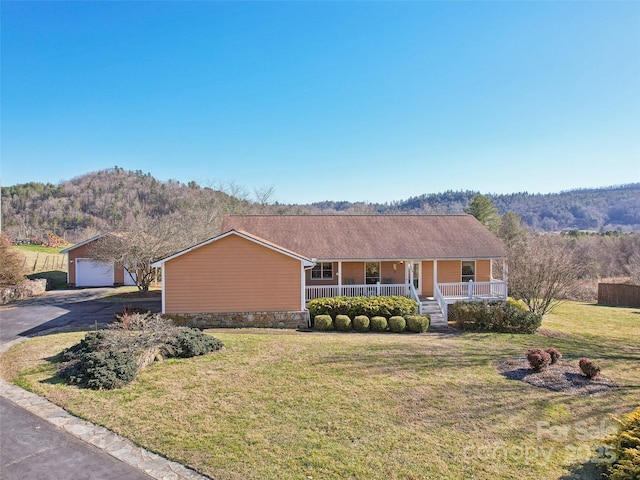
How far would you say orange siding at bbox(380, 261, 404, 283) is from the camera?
68.0 ft

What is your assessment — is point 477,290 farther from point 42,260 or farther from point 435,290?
point 42,260

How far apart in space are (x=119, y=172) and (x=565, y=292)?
91.1 metres

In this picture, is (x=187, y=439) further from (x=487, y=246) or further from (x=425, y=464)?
(x=487, y=246)

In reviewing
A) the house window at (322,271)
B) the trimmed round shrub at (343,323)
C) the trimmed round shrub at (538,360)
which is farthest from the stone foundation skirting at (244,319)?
the trimmed round shrub at (538,360)

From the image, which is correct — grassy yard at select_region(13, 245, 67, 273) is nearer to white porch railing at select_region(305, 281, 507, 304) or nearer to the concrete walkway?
white porch railing at select_region(305, 281, 507, 304)

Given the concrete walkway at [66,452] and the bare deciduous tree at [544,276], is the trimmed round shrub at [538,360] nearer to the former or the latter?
the concrete walkway at [66,452]

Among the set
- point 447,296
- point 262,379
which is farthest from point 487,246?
point 262,379

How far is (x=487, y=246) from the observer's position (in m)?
20.9

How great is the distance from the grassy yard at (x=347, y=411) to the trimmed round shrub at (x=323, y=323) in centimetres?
361

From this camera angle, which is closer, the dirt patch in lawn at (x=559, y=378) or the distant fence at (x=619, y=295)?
the dirt patch in lawn at (x=559, y=378)

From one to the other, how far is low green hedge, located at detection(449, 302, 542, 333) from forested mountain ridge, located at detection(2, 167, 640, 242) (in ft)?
77.0

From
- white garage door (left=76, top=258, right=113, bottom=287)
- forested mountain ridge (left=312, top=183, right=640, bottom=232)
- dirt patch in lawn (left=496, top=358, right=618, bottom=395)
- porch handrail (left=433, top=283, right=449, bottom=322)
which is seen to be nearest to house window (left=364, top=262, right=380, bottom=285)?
porch handrail (left=433, top=283, right=449, bottom=322)

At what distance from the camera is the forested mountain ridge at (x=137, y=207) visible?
50.6 meters

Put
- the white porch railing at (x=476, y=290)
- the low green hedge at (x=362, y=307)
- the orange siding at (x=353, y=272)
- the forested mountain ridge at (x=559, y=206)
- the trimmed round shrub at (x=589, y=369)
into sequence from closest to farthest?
the trimmed round shrub at (x=589, y=369) < the low green hedge at (x=362, y=307) < the white porch railing at (x=476, y=290) < the orange siding at (x=353, y=272) < the forested mountain ridge at (x=559, y=206)
